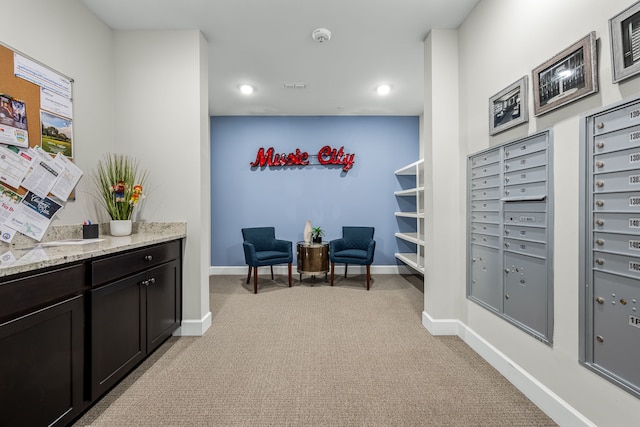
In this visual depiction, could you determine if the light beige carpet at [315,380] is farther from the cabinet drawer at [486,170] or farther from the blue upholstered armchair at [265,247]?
the cabinet drawer at [486,170]

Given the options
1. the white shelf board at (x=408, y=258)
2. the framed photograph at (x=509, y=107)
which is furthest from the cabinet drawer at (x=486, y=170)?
the white shelf board at (x=408, y=258)

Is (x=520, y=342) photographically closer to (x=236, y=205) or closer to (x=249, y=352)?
(x=249, y=352)

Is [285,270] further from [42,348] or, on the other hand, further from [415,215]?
[42,348]

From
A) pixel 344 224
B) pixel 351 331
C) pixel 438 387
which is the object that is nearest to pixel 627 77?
pixel 438 387

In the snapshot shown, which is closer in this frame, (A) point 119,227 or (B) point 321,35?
(A) point 119,227

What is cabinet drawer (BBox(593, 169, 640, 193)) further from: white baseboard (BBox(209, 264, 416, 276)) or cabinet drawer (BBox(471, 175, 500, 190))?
white baseboard (BBox(209, 264, 416, 276))

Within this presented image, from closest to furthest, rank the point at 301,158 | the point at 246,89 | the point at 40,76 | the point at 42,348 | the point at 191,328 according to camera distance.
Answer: the point at 42,348 → the point at 40,76 → the point at 191,328 → the point at 246,89 → the point at 301,158

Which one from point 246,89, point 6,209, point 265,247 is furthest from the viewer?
point 265,247

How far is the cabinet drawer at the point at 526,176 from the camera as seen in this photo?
1.75m

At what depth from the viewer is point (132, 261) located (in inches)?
80.7

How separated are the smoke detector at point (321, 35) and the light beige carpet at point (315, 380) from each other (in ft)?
9.15

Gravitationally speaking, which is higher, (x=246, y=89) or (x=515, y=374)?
(x=246, y=89)

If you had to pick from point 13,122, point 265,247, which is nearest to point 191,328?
point 13,122

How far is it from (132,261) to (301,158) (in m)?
3.54
